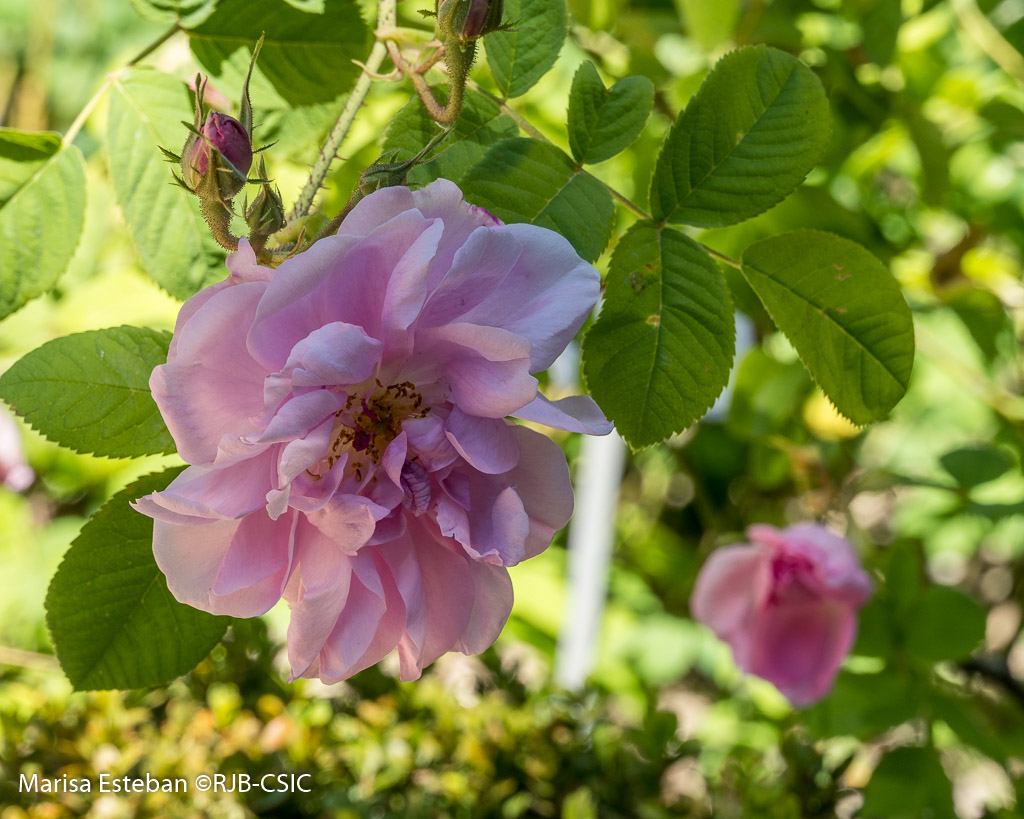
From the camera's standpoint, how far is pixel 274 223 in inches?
14.5

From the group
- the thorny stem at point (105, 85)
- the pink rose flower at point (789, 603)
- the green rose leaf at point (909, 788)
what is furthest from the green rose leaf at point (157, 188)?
the green rose leaf at point (909, 788)

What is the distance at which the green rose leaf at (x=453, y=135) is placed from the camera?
0.43 meters

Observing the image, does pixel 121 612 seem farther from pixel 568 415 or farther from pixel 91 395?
pixel 568 415

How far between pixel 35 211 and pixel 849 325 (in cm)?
49

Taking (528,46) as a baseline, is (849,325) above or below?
below

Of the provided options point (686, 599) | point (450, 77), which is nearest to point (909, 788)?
point (686, 599)

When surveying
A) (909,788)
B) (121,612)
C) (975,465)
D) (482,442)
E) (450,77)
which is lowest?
(909,788)

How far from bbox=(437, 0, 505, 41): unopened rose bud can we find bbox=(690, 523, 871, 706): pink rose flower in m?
0.61

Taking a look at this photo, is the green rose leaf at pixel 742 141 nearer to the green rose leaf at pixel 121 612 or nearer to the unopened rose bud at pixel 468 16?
the unopened rose bud at pixel 468 16

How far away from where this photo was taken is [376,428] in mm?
397

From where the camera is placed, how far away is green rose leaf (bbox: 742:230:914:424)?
0.48 metres

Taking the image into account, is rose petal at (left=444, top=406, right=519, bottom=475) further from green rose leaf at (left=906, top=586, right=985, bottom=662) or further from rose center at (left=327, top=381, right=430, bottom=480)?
green rose leaf at (left=906, top=586, right=985, bottom=662)

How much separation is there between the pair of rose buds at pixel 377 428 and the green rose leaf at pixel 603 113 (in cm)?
13

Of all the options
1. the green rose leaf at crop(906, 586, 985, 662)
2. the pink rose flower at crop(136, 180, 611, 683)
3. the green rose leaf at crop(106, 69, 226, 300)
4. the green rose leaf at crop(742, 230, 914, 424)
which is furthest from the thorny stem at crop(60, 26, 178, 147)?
the green rose leaf at crop(906, 586, 985, 662)
